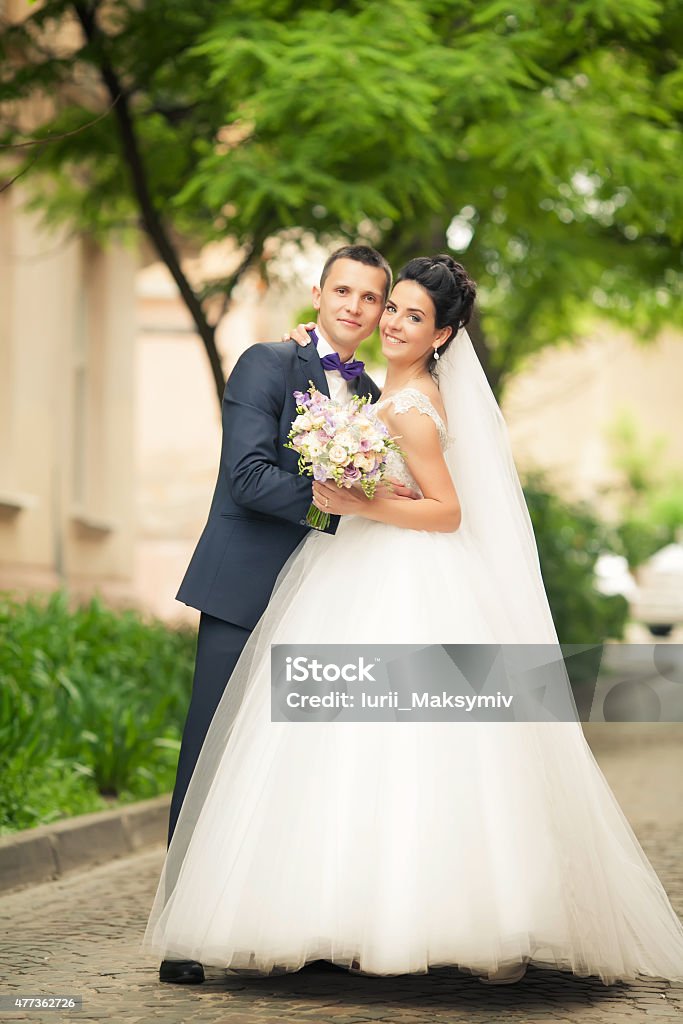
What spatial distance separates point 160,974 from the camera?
478 centimetres

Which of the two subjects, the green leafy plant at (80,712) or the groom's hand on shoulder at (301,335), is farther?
the green leafy plant at (80,712)

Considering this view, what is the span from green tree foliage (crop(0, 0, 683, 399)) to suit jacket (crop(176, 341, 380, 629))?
431 cm

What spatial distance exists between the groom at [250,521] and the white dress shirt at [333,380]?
3.5 inches

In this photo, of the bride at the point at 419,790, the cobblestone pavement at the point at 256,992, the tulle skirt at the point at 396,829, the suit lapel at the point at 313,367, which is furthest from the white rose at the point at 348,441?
the cobblestone pavement at the point at 256,992

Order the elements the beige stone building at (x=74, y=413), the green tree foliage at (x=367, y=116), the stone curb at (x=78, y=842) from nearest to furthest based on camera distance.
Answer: the stone curb at (x=78, y=842) < the green tree foliage at (x=367, y=116) < the beige stone building at (x=74, y=413)

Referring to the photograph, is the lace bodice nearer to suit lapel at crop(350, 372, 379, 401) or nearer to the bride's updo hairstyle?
the bride's updo hairstyle

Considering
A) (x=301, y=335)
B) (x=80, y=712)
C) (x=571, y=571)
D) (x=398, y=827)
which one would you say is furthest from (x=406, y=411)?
(x=571, y=571)

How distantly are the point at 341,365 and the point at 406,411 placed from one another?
0.44 metres

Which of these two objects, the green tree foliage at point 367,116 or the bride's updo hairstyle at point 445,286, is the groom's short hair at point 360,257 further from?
the green tree foliage at point 367,116

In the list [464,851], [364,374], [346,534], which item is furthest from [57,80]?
[464,851]

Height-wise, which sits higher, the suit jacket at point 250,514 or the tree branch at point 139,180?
the tree branch at point 139,180

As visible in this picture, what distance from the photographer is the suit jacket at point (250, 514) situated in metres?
4.89

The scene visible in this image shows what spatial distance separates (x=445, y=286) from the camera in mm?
4879

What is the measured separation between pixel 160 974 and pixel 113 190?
29.0ft
